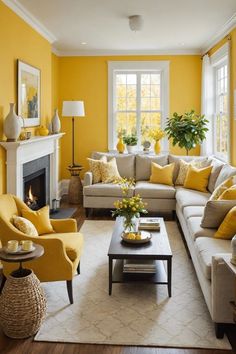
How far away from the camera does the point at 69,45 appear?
24.4 feet

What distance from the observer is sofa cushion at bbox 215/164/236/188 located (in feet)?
17.2

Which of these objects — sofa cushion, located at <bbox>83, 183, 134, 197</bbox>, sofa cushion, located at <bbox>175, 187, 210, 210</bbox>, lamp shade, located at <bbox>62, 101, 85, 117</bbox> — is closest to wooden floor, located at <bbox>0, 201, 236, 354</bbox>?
sofa cushion, located at <bbox>175, 187, 210, 210</bbox>

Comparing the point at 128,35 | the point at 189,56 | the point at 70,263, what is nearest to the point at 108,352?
the point at 70,263

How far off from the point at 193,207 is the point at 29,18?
3208mm

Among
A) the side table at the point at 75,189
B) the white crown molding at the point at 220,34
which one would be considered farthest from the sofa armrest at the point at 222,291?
the side table at the point at 75,189

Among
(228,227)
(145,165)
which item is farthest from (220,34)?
(228,227)

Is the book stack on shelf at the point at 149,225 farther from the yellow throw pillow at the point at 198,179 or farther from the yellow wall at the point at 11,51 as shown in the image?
the yellow throw pillow at the point at 198,179

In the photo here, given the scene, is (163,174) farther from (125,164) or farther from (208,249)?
(208,249)

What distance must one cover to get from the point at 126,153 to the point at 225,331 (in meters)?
5.30

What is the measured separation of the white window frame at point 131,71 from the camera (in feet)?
26.1

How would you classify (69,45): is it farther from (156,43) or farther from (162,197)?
(162,197)

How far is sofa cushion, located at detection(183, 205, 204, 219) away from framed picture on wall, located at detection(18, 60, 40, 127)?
7.73 ft

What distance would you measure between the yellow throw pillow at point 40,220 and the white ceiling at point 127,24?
2.41 metres

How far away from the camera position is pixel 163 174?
268 inches
